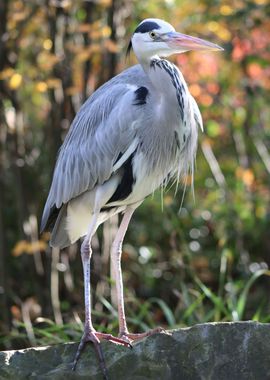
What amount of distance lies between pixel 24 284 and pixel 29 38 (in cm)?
231

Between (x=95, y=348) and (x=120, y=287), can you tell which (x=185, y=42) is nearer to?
(x=120, y=287)

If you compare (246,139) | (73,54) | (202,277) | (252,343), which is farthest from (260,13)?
(252,343)

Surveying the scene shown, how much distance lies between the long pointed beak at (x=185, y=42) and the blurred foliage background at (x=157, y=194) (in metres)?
1.97

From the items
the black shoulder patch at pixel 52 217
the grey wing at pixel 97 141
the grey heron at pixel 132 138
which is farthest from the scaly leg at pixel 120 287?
the black shoulder patch at pixel 52 217

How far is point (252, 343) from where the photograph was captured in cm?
420

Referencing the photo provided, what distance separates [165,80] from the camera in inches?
193

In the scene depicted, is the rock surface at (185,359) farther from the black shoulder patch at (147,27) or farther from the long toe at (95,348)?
the black shoulder patch at (147,27)

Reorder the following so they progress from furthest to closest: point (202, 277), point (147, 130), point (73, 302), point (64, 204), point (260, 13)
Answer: point (202, 277), point (73, 302), point (260, 13), point (64, 204), point (147, 130)

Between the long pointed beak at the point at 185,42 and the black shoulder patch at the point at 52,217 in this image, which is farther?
the black shoulder patch at the point at 52,217

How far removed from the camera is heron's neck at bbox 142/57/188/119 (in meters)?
4.92

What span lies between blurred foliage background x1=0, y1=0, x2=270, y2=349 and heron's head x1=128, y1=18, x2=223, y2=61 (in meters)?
1.91

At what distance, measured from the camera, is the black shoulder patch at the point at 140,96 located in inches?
194

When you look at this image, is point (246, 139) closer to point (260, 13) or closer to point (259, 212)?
point (259, 212)

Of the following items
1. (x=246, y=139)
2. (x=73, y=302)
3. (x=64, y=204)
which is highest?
(x=64, y=204)
